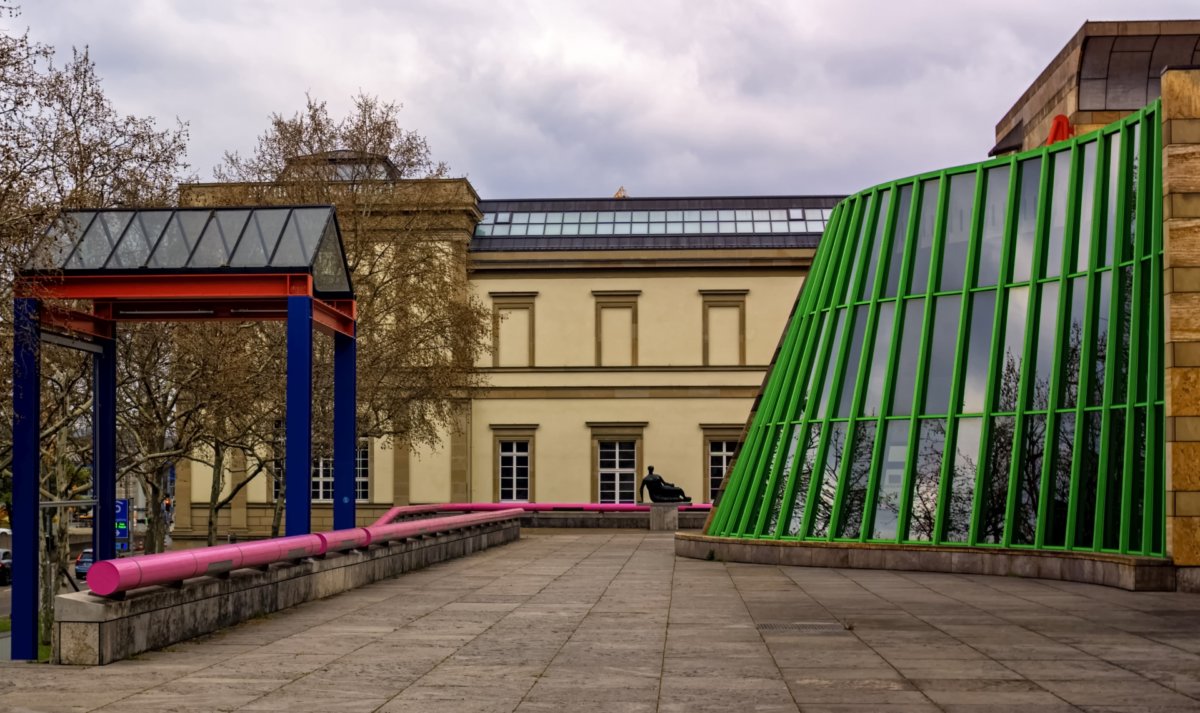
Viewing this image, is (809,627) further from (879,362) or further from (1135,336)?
(879,362)

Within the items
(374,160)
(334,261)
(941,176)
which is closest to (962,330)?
(941,176)

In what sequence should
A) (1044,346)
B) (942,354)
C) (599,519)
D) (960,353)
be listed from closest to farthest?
(1044,346) < (960,353) < (942,354) < (599,519)

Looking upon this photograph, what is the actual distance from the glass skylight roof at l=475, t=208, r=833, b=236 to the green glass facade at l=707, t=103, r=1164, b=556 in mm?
33679

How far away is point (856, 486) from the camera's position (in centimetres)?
2458

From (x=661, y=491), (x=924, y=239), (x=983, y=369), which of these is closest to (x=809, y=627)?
(x=983, y=369)

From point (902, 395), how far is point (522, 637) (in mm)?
12224

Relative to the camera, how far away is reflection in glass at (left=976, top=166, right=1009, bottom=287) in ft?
79.3

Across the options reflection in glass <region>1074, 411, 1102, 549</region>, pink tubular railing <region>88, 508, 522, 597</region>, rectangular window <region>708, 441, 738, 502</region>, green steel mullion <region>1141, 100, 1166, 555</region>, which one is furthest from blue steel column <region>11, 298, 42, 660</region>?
rectangular window <region>708, 441, 738, 502</region>

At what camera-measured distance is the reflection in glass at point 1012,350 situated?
75.3ft

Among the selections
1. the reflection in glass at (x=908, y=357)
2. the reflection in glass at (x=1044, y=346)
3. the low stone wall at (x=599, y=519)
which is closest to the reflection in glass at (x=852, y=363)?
the reflection in glass at (x=908, y=357)

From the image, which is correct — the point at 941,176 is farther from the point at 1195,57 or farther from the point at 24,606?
the point at 24,606

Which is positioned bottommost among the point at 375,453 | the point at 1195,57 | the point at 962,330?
the point at 375,453

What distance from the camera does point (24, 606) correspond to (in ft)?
47.9

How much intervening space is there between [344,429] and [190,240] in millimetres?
4828
